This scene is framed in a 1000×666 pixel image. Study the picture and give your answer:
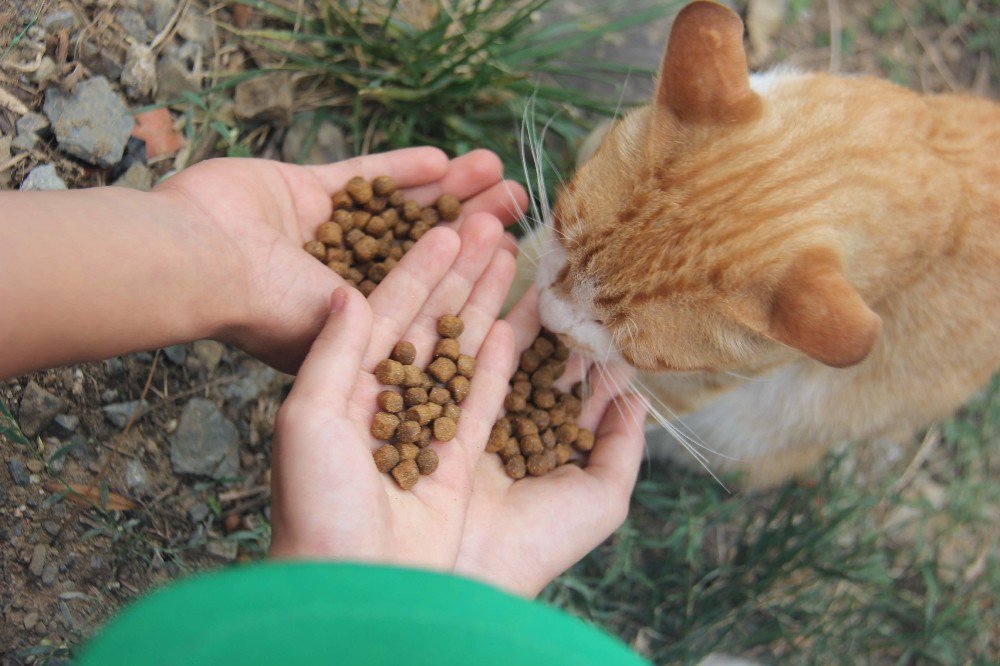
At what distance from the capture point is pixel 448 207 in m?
2.56

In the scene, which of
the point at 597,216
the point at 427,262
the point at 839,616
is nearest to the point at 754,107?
the point at 597,216

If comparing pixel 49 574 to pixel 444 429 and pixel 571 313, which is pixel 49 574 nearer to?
pixel 444 429

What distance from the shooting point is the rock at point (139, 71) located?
8.19ft

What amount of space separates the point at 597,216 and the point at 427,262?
48 cm

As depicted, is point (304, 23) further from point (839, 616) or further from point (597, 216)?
point (839, 616)

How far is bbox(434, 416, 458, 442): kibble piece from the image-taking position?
2070mm

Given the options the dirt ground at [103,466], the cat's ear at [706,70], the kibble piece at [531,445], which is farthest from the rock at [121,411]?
the cat's ear at [706,70]

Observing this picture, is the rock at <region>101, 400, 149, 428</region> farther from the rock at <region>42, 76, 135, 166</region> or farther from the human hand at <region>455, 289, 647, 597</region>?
the human hand at <region>455, 289, 647, 597</region>

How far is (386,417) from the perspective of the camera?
1.98 metres


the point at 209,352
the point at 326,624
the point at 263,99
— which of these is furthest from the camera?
the point at 263,99

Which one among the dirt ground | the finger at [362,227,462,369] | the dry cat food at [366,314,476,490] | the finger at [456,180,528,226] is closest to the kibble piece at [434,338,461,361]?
the dry cat food at [366,314,476,490]

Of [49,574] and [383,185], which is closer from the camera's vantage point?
[49,574]

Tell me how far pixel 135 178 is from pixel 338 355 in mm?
1043

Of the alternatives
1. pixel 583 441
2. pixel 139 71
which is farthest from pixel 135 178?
pixel 583 441
